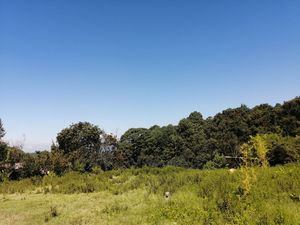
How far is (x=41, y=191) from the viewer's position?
1841cm

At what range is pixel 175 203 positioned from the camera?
1164cm

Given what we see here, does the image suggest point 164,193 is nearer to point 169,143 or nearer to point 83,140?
point 83,140

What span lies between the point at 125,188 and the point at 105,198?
1.57m

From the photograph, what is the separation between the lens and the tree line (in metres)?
33.8

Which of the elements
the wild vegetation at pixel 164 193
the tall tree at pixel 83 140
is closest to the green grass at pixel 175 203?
the wild vegetation at pixel 164 193

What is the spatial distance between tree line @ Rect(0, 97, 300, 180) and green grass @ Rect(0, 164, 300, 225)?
51.7 feet

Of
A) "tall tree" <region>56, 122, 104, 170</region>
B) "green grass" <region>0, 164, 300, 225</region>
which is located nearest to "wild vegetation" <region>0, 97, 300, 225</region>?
"green grass" <region>0, 164, 300, 225</region>

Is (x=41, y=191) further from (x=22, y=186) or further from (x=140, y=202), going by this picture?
(x=140, y=202)

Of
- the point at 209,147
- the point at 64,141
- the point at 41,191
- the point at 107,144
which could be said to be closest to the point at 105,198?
the point at 41,191

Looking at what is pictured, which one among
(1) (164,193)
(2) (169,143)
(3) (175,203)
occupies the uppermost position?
(2) (169,143)

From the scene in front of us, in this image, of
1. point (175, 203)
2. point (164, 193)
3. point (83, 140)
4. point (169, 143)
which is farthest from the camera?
point (169, 143)

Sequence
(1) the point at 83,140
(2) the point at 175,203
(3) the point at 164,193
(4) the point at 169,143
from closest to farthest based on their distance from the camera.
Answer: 1. (2) the point at 175,203
2. (3) the point at 164,193
3. (1) the point at 83,140
4. (4) the point at 169,143

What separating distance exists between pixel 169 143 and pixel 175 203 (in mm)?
46033

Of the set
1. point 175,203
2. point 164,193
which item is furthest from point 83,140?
point 175,203
